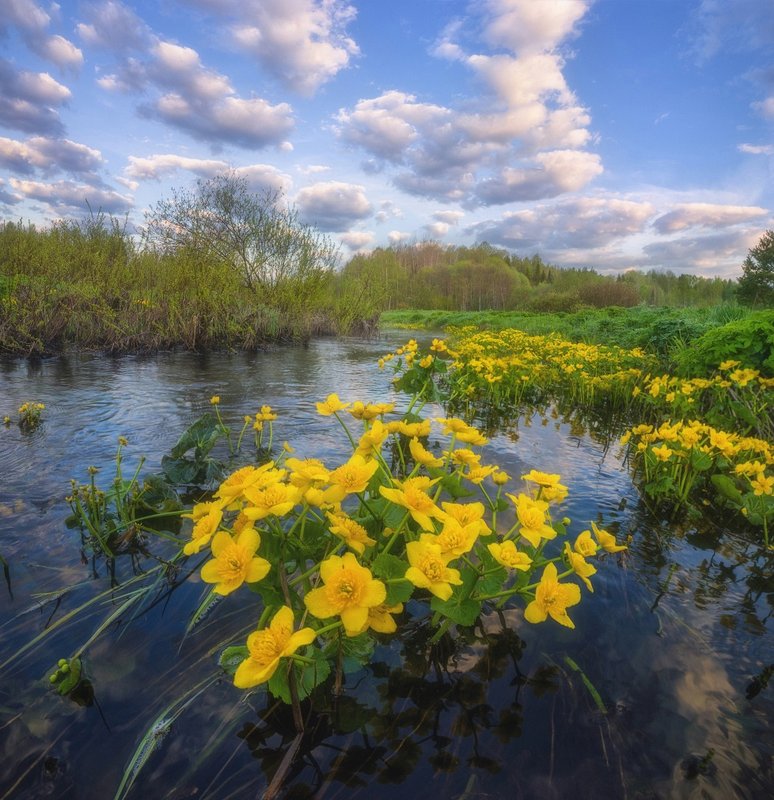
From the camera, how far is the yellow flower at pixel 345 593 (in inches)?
44.3

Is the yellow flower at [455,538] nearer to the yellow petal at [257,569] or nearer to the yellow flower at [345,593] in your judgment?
the yellow flower at [345,593]

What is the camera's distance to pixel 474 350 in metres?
8.60

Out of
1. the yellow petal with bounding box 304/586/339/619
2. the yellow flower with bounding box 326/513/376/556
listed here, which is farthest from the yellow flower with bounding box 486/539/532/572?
the yellow petal with bounding box 304/586/339/619

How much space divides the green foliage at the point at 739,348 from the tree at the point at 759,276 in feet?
151

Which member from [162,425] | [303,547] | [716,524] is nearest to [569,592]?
[303,547]

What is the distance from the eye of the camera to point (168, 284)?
11859mm

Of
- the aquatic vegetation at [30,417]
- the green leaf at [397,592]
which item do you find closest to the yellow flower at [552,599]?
the green leaf at [397,592]

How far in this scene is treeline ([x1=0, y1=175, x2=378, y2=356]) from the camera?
9.80 metres

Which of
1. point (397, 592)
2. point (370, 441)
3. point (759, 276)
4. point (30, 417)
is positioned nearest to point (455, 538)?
point (397, 592)

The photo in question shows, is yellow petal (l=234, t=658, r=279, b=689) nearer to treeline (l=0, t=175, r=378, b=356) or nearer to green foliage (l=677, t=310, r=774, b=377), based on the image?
green foliage (l=677, t=310, r=774, b=377)

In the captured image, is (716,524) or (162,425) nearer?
(716,524)

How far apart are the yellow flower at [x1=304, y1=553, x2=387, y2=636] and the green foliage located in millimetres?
5714

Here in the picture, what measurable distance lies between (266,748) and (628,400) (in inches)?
254

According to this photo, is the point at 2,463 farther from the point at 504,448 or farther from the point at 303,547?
the point at 504,448
